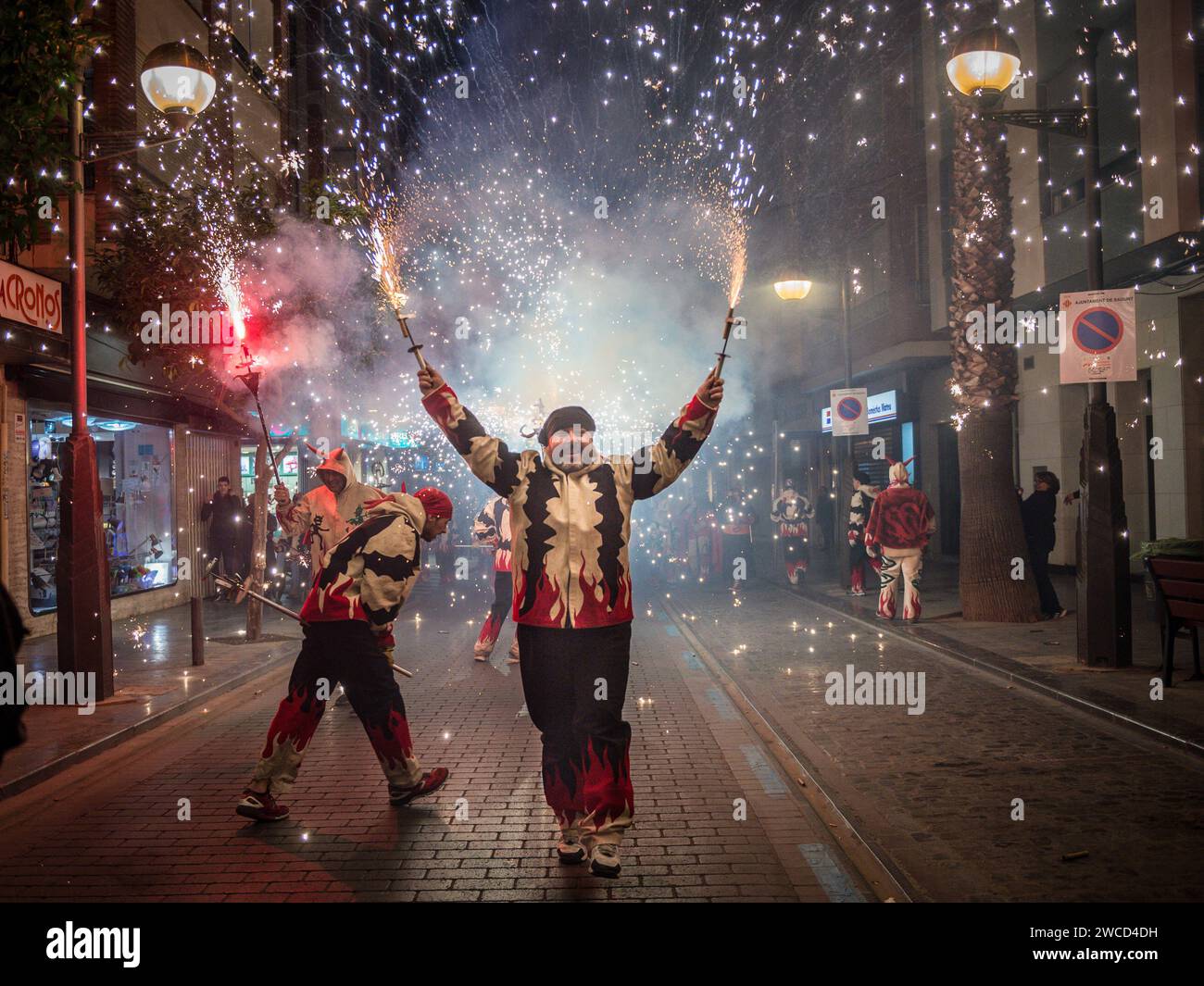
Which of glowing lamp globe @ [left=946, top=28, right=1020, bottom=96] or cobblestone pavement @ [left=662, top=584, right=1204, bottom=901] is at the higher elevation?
glowing lamp globe @ [left=946, top=28, right=1020, bottom=96]

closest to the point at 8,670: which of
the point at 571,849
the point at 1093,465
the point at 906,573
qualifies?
the point at 571,849

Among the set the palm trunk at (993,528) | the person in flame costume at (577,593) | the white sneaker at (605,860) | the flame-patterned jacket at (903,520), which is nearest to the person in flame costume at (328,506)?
the person in flame costume at (577,593)

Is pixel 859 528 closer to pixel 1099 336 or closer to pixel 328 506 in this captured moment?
pixel 1099 336

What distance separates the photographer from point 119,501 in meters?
15.5

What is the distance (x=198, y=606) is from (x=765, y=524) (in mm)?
19009

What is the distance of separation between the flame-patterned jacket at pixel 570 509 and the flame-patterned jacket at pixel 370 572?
86cm

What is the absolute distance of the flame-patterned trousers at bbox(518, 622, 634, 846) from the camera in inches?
175

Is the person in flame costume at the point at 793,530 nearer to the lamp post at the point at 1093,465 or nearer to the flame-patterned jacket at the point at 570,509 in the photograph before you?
the lamp post at the point at 1093,465

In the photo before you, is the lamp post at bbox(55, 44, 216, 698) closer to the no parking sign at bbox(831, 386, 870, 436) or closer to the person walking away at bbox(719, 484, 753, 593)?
the no parking sign at bbox(831, 386, 870, 436)

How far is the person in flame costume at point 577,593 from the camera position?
4.46m

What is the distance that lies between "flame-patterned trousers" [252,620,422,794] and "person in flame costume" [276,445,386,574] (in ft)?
5.81

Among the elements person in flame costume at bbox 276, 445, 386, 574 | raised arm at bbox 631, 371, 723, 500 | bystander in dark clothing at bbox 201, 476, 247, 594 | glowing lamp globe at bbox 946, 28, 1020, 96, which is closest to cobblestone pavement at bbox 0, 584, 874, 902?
person in flame costume at bbox 276, 445, 386, 574

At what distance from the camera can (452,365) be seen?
92.2ft
